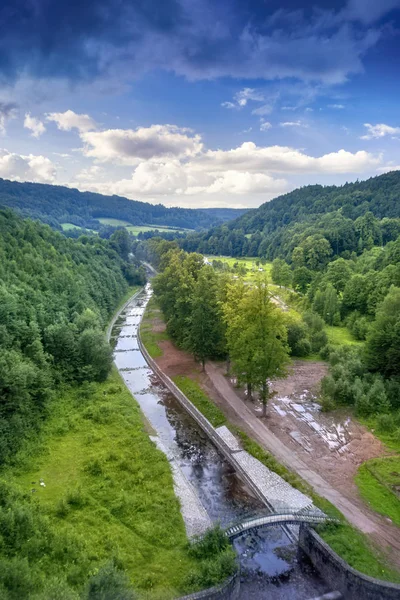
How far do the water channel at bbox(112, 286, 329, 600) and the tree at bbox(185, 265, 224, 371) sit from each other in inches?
271

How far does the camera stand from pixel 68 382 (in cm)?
4431

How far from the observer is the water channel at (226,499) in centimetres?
2181

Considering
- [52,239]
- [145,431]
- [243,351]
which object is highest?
[52,239]

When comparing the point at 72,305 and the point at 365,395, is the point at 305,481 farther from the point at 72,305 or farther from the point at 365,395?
the point at 72,305

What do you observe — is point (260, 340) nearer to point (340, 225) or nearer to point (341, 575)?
point (341, 575)

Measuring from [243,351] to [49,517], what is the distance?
68.4 ft

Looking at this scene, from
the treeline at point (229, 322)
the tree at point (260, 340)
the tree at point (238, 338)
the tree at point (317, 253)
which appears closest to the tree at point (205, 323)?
the treeline at point (229, 322)

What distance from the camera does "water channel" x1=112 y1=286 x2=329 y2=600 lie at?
21.8 metres

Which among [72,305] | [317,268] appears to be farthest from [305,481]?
[317,268]

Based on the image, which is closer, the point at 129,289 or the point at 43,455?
the point at 43,455

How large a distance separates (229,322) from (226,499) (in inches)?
696

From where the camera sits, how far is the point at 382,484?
2834 cm

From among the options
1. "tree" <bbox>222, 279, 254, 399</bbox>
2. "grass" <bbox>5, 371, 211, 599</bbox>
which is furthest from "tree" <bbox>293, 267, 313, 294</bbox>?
"grass" <bbox>5, 371, 211, 599</bbox>

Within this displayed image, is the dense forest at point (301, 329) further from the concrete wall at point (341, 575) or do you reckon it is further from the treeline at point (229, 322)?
the concrete wall at point (341, 575)
